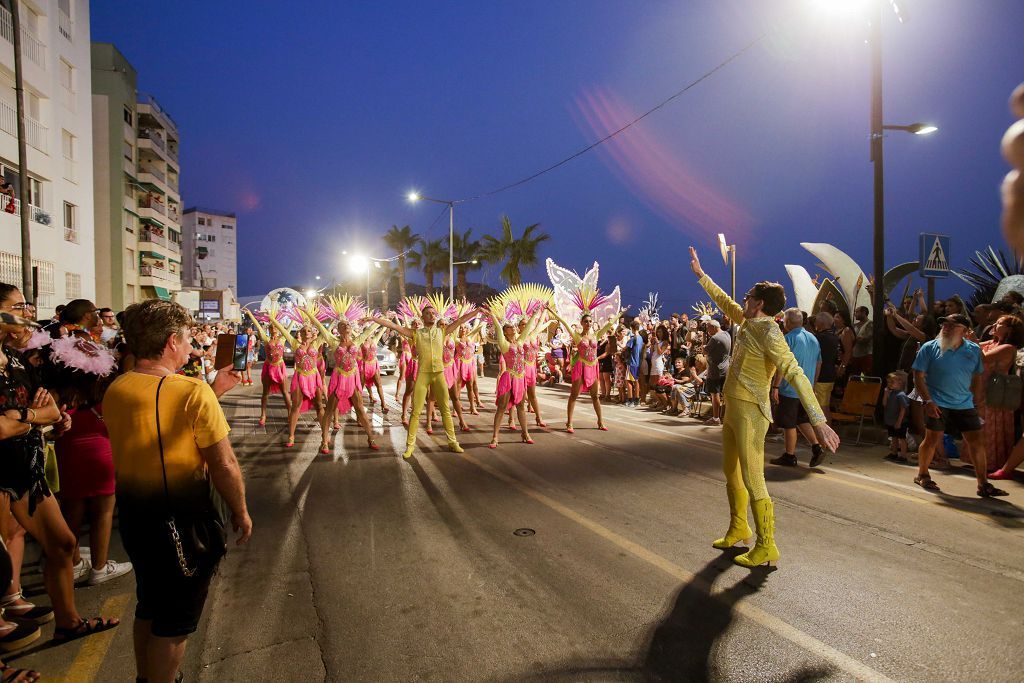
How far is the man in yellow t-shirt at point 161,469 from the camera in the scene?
241 centimetres

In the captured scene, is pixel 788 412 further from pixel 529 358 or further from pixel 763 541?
pixel 529 358

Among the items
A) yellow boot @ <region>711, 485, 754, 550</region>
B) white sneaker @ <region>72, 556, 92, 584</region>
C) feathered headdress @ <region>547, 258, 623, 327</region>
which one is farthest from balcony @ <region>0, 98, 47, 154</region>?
yellow boot @ <region>711, 485, 754, 550</region>

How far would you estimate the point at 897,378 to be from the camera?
28.0 ft

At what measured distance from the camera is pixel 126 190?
35875mm

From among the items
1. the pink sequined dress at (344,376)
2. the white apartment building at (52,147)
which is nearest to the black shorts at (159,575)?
the pink sequined dress at (344,376)

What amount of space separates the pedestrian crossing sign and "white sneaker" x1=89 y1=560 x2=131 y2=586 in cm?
1135

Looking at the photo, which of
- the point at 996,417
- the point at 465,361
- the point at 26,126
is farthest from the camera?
the point at 26,126

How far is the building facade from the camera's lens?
1315 inches

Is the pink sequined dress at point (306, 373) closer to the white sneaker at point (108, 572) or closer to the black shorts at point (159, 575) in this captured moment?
the white sneaker at point (108, 572)

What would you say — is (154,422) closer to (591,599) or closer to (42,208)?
(591,599)

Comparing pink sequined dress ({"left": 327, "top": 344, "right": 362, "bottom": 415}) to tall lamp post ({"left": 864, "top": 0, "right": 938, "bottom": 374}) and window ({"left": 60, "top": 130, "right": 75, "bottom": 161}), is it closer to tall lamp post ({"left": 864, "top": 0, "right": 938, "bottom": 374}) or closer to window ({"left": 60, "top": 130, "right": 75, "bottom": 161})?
tall lamp post ({"left": 864, "top": 0, "right": 938, "bottom": 374})

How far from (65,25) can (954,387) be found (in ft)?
95.1

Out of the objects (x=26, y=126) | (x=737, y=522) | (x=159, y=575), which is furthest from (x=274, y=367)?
(x=26, y=126)

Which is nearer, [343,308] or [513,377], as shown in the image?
[513,377]
